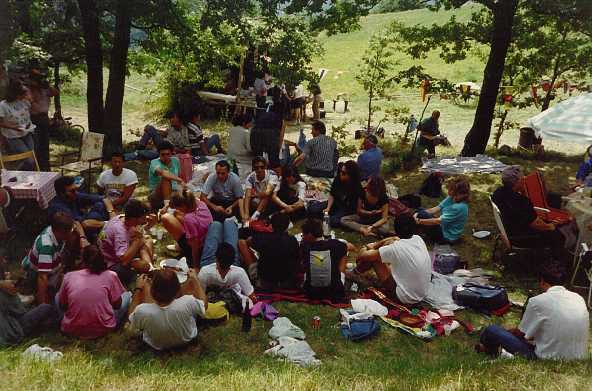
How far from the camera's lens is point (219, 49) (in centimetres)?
1463

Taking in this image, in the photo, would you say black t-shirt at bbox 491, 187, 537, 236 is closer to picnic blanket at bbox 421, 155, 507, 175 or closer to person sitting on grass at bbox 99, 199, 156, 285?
picnic blanket at bbox 421, 155, 507, 175

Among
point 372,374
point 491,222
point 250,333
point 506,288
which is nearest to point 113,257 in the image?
point 250,333

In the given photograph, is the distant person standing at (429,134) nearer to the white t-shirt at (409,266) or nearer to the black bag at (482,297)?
the black bag at (482,297)

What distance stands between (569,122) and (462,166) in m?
2.08

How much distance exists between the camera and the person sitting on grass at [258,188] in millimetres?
8680

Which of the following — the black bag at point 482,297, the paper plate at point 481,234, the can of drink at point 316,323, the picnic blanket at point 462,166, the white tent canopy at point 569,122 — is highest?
the white tent canopy at point 569,122

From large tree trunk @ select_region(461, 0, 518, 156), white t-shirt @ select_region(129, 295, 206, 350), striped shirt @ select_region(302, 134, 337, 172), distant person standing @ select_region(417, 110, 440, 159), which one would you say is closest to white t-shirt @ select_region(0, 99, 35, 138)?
striped shirt @ select_region(302, 134, 337, 172)

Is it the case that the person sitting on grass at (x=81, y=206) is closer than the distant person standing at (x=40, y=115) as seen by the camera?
Yes

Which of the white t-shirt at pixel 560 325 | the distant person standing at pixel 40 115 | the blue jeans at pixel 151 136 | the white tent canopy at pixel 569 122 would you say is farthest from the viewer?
the blue jeans at pixel 151 136

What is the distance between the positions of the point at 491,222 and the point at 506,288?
248 centimetres

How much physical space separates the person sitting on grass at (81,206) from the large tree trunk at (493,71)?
8990 millimetres

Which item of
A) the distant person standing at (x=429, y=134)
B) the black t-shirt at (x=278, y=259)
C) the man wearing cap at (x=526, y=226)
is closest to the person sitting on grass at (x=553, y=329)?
the man wearing cap at (x=526, y=226)

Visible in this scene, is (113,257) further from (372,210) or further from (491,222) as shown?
(491,222)

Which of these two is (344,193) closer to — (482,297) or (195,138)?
(482,297)
